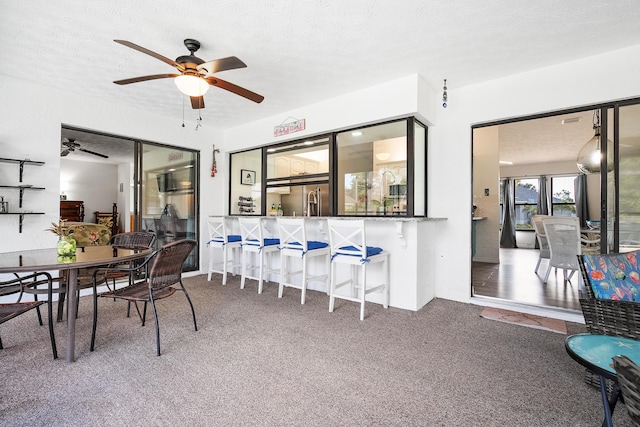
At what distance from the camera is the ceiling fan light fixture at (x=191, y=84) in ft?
8.81

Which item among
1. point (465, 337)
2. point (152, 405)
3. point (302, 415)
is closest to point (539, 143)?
point (465, 337)

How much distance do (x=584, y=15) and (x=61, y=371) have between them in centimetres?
470

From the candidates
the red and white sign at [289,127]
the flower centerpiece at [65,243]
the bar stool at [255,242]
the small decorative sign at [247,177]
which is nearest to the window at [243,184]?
the small decorative sign at [247,177]

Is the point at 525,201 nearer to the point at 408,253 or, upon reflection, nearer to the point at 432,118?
the point at 432,118

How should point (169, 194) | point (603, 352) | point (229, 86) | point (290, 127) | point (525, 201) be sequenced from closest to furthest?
1. point (603, 352)
2. point (229, 86)
3. point (290, 127)
4. point (169, 194)
5. point (525, 201)

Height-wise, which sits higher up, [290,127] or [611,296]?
[290,127]

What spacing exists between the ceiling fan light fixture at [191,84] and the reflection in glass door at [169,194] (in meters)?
2.52

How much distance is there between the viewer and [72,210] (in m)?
7.56

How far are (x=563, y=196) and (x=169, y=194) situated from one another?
34.5 feet

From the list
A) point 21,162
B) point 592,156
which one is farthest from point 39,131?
point 592,156

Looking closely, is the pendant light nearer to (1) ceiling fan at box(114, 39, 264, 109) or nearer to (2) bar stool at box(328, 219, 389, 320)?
(2) bar stool at box(328, 219, 389, 320)

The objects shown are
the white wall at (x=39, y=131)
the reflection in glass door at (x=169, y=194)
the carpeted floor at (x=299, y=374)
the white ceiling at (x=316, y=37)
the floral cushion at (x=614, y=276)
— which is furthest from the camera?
the reflection in glass door at (x=169, y=194)

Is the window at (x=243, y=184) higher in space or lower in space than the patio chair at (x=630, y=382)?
higher

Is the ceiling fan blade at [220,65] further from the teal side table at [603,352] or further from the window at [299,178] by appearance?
the teal side table at [603,352]
